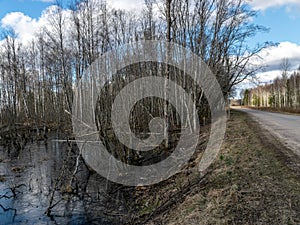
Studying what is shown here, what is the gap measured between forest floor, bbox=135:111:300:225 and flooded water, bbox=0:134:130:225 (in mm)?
965

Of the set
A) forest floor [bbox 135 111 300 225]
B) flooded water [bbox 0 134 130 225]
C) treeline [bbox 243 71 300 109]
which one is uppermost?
treeline [bbox 243 71 300 109]

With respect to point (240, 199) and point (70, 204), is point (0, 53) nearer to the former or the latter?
point (70, 204)

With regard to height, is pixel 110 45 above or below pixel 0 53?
below

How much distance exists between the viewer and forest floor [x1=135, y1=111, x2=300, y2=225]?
13.6ft

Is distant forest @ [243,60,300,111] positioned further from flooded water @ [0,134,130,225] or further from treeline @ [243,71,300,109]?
flooded water @ [0,134,130,225]

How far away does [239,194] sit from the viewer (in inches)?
191

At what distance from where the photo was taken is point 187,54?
52.1ft

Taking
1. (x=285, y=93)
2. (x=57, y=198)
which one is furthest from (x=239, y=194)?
(x=285, y=93)

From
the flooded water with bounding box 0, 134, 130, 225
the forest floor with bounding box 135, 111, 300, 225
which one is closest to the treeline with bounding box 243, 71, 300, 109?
the forest floor with bounding box 135, 111, 300, 225

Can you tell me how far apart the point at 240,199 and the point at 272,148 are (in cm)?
402

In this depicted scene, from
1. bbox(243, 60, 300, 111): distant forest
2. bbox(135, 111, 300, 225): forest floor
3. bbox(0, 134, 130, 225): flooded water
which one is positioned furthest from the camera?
bbox(243, 60, 300, 111): distant forest

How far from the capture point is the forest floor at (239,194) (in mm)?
4133

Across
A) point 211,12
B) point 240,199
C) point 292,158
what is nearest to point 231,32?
point 211,12

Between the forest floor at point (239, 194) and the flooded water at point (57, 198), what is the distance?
97cm
